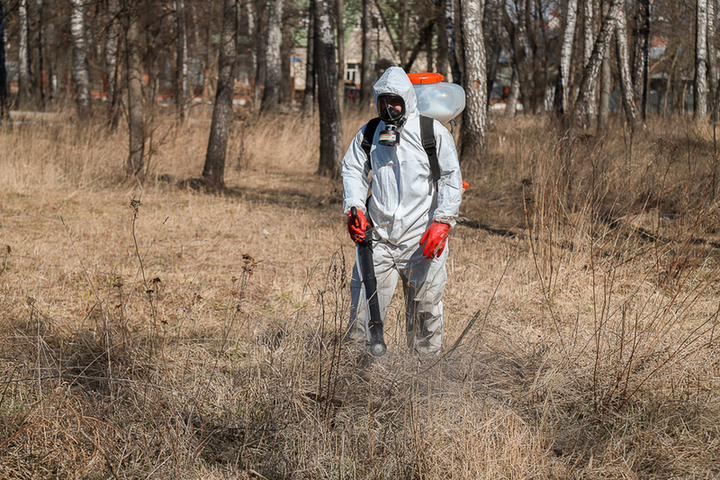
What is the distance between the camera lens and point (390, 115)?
3096 mm

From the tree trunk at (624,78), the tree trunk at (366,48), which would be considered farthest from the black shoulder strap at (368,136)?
the tree trunk at (366,48)

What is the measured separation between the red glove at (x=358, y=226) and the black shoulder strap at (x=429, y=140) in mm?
458

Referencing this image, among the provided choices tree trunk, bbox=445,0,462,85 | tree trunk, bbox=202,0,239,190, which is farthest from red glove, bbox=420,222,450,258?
tree trunk, bbox=445,0,462,85

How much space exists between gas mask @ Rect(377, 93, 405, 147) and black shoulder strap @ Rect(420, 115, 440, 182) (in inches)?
4.9

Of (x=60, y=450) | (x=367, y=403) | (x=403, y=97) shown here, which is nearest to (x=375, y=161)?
(x=403, y=97)

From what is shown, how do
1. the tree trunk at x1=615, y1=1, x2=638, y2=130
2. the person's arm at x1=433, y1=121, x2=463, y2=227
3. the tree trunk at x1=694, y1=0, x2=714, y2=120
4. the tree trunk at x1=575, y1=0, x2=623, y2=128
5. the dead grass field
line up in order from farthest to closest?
the tree trunk at x1=615, y1=1, x2=638, y2=130 → the tree trunk at x1=694, y1=0, x2=714, y2=120 → the tree trunk at x1=575, y1=0, x2=623, y2=128 → the person's arm at x1=433, y1=121, x2=463, y2=227 → the dead grass field

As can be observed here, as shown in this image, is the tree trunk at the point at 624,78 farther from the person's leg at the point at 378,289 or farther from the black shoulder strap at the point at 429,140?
the person's leg at the point at 378,289

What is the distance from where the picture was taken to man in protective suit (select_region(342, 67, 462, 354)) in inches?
122

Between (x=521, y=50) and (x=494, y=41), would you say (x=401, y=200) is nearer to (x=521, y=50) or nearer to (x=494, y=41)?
(x=494, y=41)

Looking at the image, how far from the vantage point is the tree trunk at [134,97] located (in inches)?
344

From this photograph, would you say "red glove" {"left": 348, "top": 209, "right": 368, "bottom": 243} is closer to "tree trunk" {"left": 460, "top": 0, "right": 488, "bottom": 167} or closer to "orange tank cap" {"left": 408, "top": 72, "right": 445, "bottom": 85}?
"orange tank cap" {"left": 408, "top": 72, "right": 445, "bottom": 85}

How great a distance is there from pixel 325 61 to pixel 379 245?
7.07 m

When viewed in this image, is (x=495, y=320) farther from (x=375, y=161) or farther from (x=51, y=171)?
(x=51, y=171)

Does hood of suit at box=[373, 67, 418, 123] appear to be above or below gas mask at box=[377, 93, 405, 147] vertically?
above
